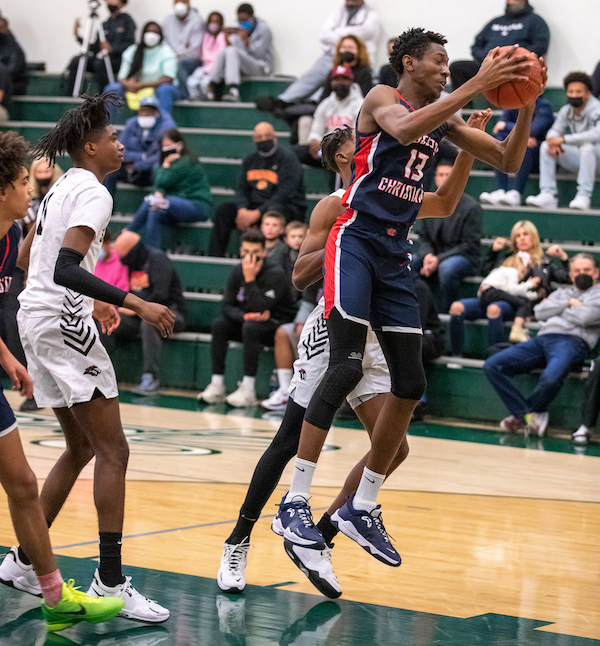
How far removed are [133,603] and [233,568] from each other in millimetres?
487

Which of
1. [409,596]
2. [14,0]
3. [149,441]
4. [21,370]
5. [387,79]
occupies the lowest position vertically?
[149,441]

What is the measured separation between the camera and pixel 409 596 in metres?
3.70

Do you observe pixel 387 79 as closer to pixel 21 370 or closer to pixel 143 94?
pixel 143 94

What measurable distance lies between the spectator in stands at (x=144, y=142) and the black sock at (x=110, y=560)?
9085 millimetres

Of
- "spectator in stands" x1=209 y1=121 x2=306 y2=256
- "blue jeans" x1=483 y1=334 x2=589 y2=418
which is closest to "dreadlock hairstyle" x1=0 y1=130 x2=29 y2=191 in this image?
"blue jeans" x1=483 y1=334 x2=589 y2=418

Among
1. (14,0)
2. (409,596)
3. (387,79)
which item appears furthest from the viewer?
(14,0)

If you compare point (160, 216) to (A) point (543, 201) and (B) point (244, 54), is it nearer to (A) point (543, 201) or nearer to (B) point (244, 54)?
(B) point (244, 54)

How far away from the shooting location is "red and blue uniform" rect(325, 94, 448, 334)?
11.7 ft

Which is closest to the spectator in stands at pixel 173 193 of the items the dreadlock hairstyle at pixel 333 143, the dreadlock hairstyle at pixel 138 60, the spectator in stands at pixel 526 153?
the dreadlock hairstyle at pixel 138 60

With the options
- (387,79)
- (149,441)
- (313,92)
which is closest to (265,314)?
(149,441)

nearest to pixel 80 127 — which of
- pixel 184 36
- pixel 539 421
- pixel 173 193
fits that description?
pixel 539 421

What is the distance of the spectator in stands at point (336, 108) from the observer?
11.0 m

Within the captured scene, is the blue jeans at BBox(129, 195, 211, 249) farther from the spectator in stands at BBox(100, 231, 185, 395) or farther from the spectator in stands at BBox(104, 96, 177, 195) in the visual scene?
the spectator in stands at BBox(100, 231, 185, 395)

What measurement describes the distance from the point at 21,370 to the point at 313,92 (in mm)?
9613
